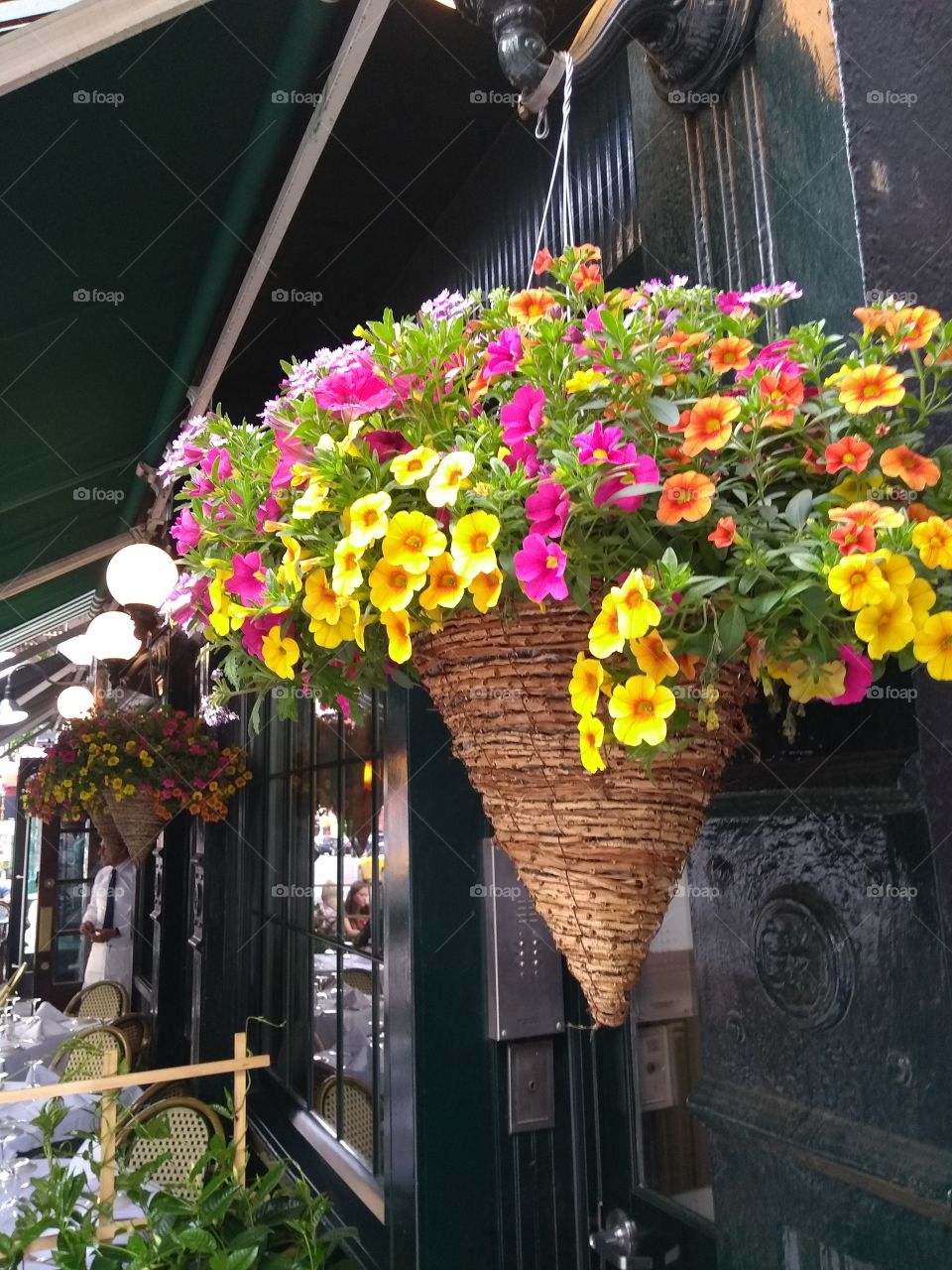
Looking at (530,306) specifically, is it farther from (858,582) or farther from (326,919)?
(326,919)

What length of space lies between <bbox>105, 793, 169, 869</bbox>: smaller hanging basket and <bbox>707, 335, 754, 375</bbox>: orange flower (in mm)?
4098

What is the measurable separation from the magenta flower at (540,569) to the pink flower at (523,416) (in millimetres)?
109

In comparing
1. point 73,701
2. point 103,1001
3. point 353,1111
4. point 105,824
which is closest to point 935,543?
point 353,1111

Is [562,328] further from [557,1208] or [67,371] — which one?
[67,371]

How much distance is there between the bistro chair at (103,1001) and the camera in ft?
20.1

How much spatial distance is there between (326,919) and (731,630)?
285cm

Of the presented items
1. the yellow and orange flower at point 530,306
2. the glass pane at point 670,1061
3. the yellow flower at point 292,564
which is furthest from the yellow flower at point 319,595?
the glass pane at point 670,1061

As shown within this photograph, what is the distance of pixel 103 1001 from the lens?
622 centimetres

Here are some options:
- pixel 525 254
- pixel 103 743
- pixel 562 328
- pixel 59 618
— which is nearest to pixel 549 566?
pixel 562 328

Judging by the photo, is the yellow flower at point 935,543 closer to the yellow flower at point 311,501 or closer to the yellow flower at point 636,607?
the yellow flower at point 636,607

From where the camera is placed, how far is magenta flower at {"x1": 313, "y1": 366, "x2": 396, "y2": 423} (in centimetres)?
82

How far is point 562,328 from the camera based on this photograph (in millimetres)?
819

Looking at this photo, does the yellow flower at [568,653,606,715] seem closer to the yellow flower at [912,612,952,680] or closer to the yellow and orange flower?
the yellow flower at [912,612,952,680]

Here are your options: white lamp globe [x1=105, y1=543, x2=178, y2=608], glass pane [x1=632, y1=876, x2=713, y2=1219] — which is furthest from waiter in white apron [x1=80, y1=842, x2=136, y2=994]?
glass pane [x1=632, y1=876, x2=713, y2=1219]
